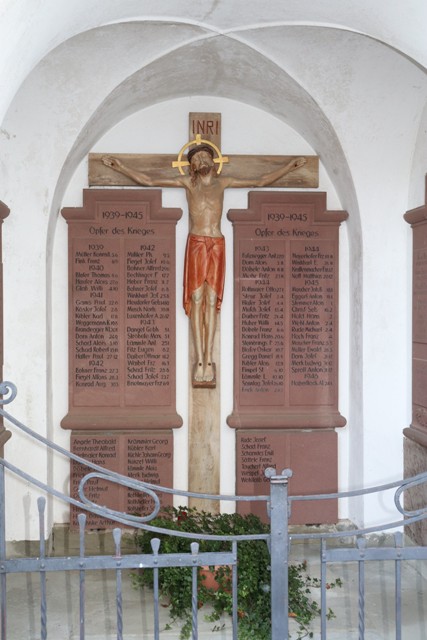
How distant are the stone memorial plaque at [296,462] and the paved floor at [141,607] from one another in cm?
64

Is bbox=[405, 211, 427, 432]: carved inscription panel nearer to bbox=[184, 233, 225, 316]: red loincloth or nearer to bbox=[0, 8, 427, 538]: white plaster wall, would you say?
bbox=[0, 8, 427, 538]: white plaster wall

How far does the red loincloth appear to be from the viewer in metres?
5.54

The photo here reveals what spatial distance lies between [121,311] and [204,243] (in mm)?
798

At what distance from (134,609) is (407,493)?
212 centimetres

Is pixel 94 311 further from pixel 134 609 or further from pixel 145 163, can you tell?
pixel 134 609

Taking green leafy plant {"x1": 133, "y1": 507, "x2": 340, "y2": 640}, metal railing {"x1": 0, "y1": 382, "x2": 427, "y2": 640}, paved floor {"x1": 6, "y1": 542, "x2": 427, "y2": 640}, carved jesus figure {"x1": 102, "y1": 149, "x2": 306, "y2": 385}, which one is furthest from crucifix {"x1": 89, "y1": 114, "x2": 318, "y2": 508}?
metal railing {"x1": 0, "y1": 382, "x2": 427, "y2": 640}

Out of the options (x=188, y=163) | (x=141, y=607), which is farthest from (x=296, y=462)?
(x=188, y=163)

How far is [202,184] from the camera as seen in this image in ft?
18.2

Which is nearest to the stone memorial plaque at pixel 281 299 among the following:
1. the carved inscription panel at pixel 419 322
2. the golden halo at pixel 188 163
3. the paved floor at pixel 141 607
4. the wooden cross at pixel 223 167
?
the wooden cross at pixel 223 167

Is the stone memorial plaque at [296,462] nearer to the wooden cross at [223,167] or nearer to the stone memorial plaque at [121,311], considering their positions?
the stone memorial plaque at [121,311]

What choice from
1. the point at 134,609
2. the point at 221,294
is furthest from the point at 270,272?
the point at 134,609

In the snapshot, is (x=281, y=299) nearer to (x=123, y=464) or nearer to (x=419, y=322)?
(x=419, y=322)

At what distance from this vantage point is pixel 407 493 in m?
5.30

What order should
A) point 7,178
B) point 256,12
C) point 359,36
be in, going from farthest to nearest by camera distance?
1. point 7,178
2. point 359,36
3. point 256,12
